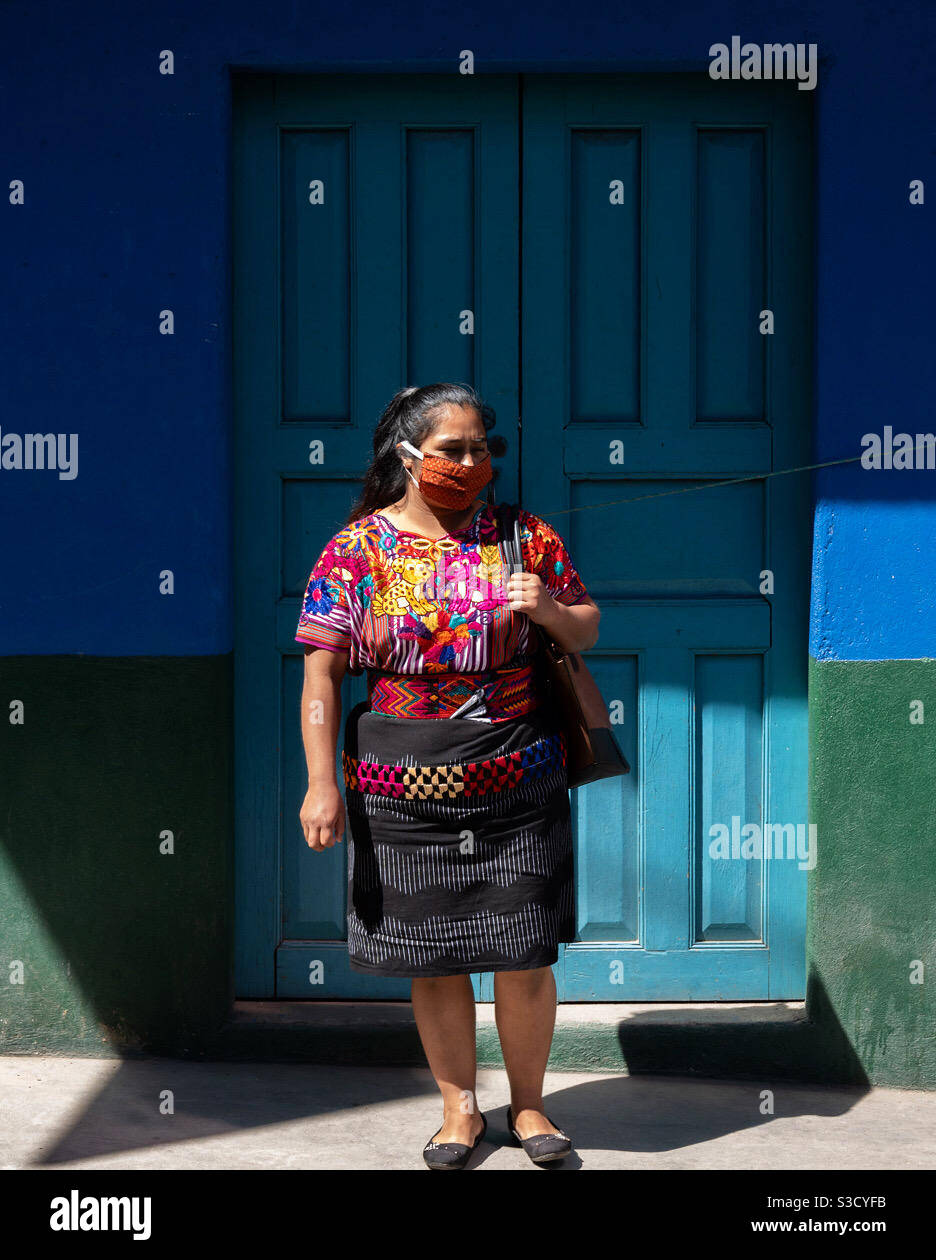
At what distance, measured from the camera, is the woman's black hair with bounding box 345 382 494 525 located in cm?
317

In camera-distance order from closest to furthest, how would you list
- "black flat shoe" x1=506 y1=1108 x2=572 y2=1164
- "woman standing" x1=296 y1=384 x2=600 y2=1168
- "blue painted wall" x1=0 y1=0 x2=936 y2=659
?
"woman standing" x1=296 y1=384 x2=600 y2=1168
"black flat shoe" x1=506 y1=1108 x2=572 y2=1164
"blue painted wall" x1=0 y1=0 x2=936 y2=659

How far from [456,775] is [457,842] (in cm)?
17

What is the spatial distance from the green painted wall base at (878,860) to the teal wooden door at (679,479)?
17 centimetres

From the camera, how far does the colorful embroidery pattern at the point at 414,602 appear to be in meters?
3.13

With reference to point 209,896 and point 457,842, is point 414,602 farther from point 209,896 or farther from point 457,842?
point 209,896

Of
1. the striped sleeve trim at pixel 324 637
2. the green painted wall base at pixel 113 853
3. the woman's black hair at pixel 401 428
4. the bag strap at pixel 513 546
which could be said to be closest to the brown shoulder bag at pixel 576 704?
the bag strap at pixel 513 546

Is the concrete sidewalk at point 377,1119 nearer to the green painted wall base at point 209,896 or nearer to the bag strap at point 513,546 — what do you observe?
the green painted wall base at point 209,896

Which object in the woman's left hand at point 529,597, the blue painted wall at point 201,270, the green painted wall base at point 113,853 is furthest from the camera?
the green painted wall base at point 113,853

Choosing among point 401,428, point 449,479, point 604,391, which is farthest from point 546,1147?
point 604,391

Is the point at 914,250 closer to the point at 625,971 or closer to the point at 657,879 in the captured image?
the point at 657,879

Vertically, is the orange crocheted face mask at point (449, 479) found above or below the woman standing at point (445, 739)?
above

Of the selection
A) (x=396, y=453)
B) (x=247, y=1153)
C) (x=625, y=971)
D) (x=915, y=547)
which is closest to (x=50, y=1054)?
(x=247, y=1153)

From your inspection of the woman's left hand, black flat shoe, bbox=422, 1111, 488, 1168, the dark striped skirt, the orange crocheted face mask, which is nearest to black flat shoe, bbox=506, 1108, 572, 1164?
black flat shoe, bbox=422, 1111, 488, 1168

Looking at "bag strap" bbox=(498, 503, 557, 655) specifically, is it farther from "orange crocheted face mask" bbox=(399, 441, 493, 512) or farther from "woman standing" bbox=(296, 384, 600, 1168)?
"orange crocheted face mask" bbox=(399, 441, 493, 512)
